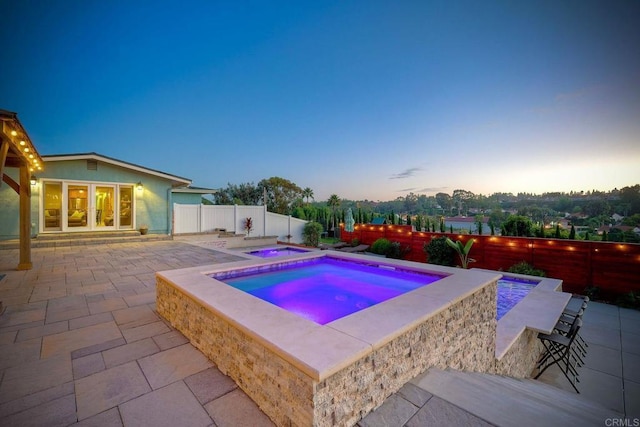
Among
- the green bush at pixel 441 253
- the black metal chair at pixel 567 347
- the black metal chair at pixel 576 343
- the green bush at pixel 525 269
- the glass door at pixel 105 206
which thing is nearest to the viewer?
the black metal chair at pixel 567 347

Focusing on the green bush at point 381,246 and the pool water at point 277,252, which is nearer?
the pool water at point 277,252

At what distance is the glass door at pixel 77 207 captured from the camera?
427 inches

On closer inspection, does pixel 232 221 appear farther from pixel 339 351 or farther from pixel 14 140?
pixel 339 351

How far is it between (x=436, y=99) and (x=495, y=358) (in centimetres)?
1064

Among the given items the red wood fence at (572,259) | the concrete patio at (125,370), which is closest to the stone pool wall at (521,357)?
the concrete patio at (125,370)

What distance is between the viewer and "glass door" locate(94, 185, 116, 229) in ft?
38.0

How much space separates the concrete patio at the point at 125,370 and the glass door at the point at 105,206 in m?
6.53

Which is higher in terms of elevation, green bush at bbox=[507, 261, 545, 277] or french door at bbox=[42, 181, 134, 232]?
french door at bbox=[42, 181, 134, 232]

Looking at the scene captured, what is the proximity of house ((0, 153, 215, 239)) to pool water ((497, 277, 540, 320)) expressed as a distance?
13.2 m

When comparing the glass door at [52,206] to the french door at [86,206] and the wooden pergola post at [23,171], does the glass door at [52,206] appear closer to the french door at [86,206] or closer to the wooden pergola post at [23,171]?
the french door at [86,206]

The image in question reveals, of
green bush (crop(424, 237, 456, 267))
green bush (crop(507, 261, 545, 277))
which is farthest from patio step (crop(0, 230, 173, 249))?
green bush (crop(507, 261, 545, 277))

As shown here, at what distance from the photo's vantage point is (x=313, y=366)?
1.59 metres

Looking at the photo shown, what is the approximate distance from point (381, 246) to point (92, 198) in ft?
41.9

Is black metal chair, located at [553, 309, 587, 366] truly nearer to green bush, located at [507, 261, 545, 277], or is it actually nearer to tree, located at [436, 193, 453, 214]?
green bush, located at [507, 261, 545, 277]
